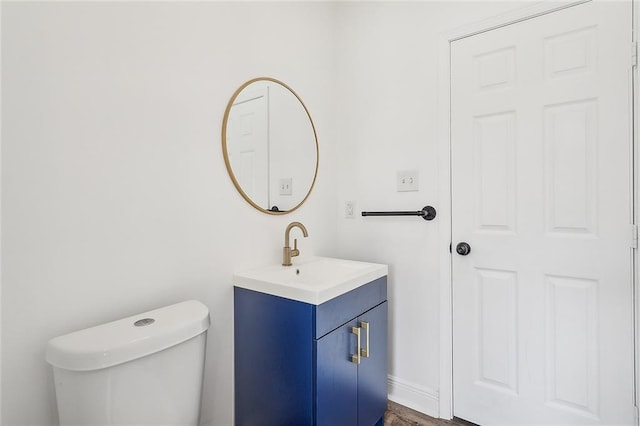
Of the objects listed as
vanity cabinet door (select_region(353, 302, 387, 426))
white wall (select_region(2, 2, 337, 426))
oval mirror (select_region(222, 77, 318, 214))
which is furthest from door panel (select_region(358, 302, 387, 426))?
oval mirror (select_region(222, 77, 318, 214))

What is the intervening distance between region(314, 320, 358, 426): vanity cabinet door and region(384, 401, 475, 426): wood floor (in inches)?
15.7

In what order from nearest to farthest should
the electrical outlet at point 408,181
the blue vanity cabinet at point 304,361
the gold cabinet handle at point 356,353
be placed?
the blue vanity cabinet at point 304,361, the gold cabinet handle at point 356,353, the electrical outlet at point 408,181

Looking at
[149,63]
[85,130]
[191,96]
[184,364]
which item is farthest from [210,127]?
[184,364]

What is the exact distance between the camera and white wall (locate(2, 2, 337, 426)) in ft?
Answer: 2.88

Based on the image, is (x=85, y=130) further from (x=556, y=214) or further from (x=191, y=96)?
(x=556, y=214)

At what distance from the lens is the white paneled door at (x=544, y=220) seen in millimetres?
1275

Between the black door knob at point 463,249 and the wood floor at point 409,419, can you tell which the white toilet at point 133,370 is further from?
the black door knob at point 463,249

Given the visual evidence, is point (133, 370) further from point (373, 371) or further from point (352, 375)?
point (373, 371)

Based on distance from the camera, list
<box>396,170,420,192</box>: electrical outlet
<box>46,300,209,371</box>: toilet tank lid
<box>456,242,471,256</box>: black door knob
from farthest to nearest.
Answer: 1. <box>396,170,420,192</box>: electrical outlet
2. <box>456,242,471,256</box>: black door knob
3. <box>46,300,209,371</box>: toilet tank lid

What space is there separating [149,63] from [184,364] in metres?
1.02

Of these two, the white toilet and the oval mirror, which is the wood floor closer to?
the white toilet

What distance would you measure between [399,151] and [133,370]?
153 centimetres

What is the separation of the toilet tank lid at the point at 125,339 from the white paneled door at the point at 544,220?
1.28 meters

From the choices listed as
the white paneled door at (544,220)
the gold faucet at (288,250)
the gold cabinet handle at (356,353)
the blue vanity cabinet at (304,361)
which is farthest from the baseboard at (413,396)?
the gold faucet at (288,250)
